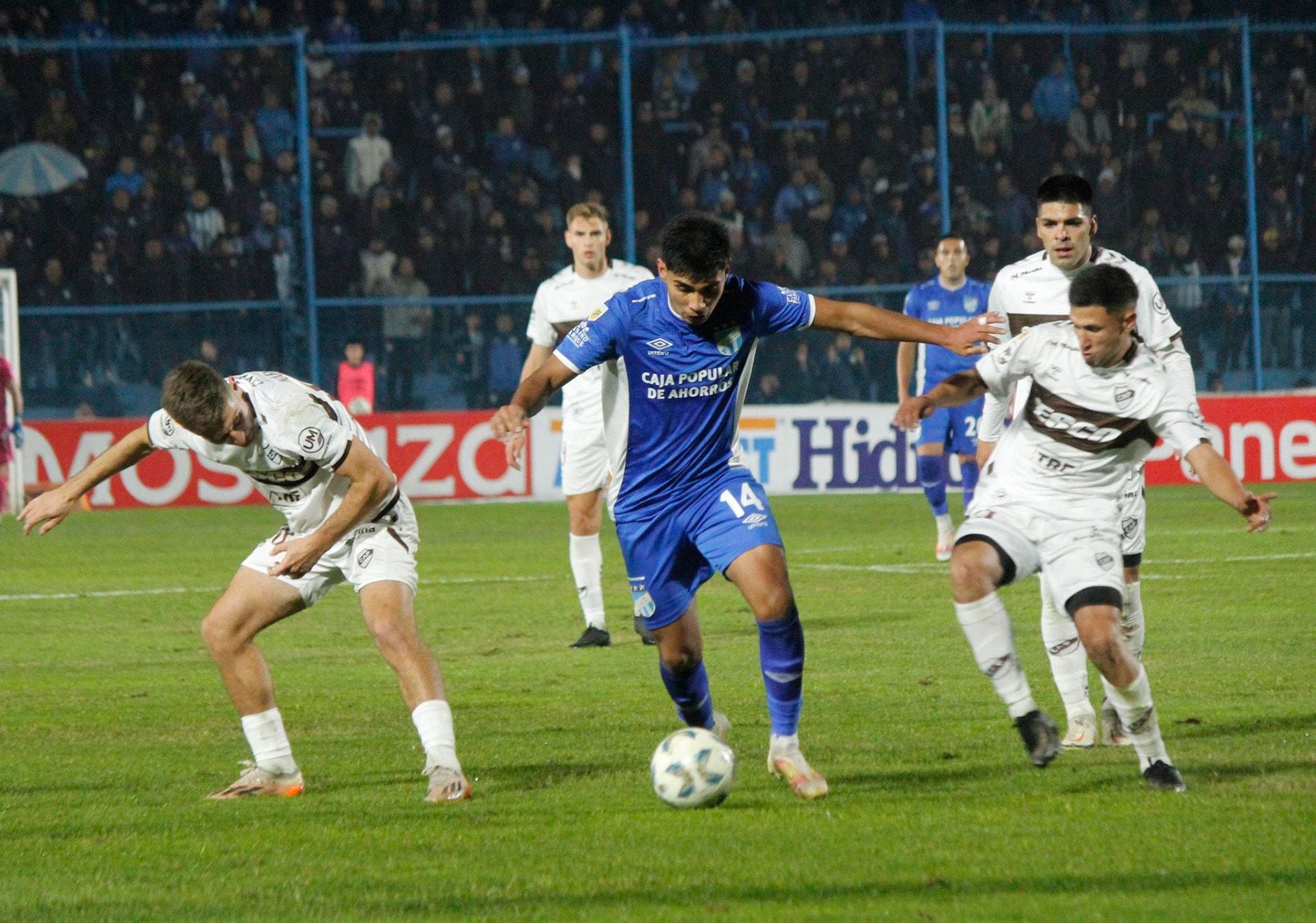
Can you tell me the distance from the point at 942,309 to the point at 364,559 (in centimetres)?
922

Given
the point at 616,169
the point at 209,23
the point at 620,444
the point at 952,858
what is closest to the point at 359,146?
the point at 616,169

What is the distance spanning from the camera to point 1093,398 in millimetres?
6086

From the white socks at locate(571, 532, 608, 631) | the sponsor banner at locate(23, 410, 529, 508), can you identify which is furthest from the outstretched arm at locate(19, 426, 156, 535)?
the sponsor banner at locate(23, 410, 529, 508)

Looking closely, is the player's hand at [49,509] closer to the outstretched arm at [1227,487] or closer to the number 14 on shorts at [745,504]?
the number 14 on shorts at [745,504]

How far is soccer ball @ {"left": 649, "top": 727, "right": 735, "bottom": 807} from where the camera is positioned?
19.0 feet

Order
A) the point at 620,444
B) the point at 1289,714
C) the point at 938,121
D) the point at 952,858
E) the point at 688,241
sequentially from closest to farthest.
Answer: the point at 952,858
the point at 688,241
the point at 620,444
the point at 1289,714
the point at 938,121

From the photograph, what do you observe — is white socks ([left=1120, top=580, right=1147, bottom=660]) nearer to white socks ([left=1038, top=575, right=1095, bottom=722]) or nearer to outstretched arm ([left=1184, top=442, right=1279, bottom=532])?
white socks ([left=1038, top=575, right=1095, bottom=722])

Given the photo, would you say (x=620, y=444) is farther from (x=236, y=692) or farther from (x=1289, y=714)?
(x=1289, y=714)

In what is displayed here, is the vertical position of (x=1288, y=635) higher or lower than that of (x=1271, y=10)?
lower

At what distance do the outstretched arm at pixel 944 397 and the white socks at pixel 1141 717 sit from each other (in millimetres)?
1028

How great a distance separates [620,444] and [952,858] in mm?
2062

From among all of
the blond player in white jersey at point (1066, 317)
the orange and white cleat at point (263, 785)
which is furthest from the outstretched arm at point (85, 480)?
the blond player in white jersey at point (1066, 317)

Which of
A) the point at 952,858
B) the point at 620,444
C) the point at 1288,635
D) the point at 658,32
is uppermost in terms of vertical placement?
the point at 658,32

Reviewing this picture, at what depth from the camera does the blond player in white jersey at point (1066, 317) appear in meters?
6.75
